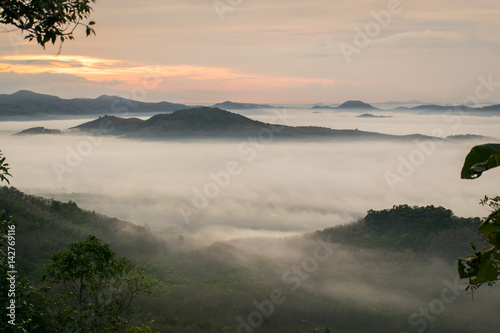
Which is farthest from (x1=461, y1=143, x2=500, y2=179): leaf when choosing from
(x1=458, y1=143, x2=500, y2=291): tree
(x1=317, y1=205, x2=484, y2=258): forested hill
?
(x1=317, y1=205, x2=484, y2=258): forested hill

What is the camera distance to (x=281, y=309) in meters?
115

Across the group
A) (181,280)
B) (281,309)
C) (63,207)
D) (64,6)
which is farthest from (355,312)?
(64,6)

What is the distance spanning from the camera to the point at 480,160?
677 centimetres

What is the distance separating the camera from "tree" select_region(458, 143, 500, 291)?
21.6 feet

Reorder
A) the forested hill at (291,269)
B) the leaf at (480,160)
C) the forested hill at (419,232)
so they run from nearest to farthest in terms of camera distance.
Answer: the leaf at (480,160)
the forested hill at (291,269)
the forested hill at (419,232)

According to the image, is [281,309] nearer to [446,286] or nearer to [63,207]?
[446,286]

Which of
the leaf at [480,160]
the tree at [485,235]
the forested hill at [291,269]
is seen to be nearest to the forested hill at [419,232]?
the forested hill at [291,269]

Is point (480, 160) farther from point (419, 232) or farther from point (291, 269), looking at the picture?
point (291, 269)

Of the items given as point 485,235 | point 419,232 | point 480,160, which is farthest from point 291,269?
point 480,160

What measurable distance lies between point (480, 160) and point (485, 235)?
142cm

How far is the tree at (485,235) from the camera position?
6598 millimetres

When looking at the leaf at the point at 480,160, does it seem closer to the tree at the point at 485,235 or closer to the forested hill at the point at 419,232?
the tree at the point at 485,235

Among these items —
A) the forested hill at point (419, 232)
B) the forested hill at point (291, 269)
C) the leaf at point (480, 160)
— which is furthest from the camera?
the forested hill at point (419, 232)

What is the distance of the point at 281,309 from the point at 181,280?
94.8 feet
